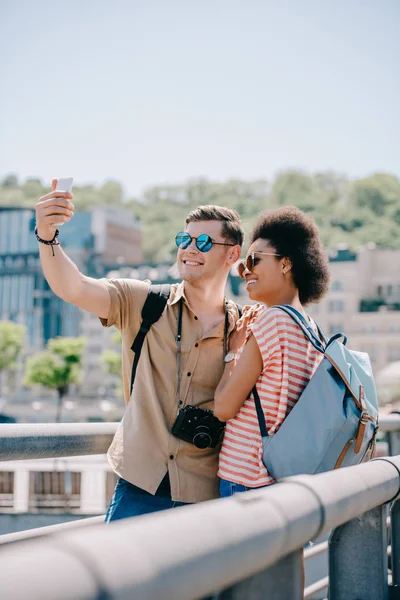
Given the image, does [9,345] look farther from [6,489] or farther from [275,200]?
[275,200]

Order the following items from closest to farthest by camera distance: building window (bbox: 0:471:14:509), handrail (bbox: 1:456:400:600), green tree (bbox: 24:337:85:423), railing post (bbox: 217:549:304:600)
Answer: handrail (bbox: 1:456:400:600)
railing post (bbox: 217:549:304:600)
building window (bbox: 0:471:14:509)
green tree (bbox: 24:337:85:423)

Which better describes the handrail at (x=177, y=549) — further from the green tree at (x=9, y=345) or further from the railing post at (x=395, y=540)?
the green tree at (x=9, y=345)

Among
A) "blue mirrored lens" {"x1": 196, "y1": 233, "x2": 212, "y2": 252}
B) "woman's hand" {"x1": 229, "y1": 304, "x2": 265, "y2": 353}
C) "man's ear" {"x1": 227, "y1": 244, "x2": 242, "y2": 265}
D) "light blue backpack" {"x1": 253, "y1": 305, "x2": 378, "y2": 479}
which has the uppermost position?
"blue mirrored lens" {"x1": 196, "y1": 233, "x2": 212, "y2": 252}

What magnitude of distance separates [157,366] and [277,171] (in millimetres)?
135839

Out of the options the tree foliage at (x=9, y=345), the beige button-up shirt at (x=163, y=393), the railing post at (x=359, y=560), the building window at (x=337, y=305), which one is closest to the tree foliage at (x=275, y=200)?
the building window at (x=337, y=305)

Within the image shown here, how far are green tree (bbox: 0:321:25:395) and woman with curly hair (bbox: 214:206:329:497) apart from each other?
71.0m

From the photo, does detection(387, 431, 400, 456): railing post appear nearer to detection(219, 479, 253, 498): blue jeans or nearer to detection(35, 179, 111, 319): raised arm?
detection(219, 479, 253, 498): blue jeans

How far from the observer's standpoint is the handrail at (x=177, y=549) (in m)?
0.89

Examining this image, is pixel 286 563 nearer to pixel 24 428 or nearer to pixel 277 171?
pixel 24 428

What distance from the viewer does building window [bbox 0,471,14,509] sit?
75.9 ft

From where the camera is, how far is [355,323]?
72188 mm

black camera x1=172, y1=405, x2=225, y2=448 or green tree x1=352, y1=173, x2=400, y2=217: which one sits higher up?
green tree x1=352, y1=173, x2=400, y2=217

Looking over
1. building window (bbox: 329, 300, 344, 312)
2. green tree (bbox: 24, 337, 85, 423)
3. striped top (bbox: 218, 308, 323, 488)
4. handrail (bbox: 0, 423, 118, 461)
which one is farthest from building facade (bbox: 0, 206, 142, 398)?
striped top (bbox: 218, 308, 323, 488)

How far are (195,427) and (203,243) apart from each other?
0.77 m
